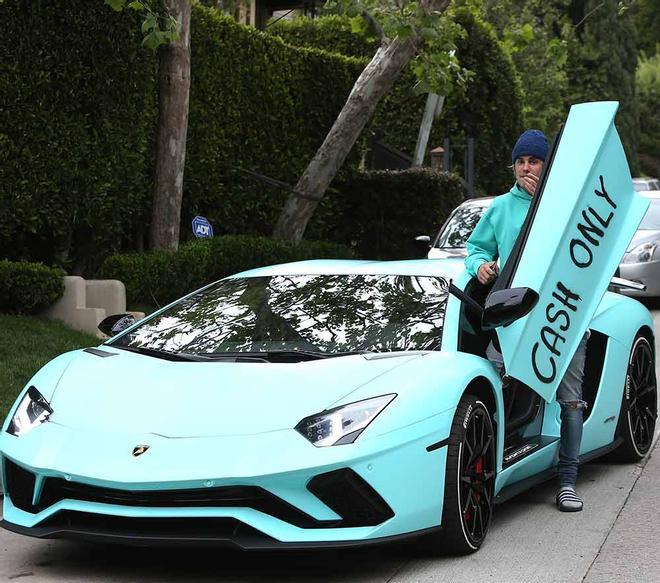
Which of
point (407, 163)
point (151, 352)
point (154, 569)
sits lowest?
point (407, 163)

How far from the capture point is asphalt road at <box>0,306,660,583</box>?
15.6 feet

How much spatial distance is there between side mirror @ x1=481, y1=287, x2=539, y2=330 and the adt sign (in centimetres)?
940

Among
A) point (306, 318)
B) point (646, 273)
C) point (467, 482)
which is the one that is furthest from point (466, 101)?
point (467, 482)

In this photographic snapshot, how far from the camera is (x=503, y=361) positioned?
18.0ft

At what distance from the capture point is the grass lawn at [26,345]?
8.92 metres

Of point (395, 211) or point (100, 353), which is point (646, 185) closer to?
point (395, 211)

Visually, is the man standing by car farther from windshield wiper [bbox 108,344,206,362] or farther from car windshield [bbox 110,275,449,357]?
windshield wiper [bbox 108,344,206,362]

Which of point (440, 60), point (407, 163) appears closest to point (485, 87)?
point (407, 163)

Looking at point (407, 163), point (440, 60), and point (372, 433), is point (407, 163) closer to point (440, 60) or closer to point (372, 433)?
point (440, 60)

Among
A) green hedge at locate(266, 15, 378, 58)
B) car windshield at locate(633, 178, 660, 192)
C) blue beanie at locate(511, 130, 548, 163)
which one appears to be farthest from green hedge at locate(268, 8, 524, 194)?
blue beanie at locate(511, 130, 548, 163)

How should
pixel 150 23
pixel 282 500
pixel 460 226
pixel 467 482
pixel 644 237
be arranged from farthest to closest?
pixel 644 237, pixel 460 226, pixel 150 23, pixel 467 482, pixel 282 500

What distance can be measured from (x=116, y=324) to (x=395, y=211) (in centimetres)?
1478

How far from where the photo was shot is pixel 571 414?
596 centimetres

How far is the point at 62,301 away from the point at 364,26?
5.58 m
